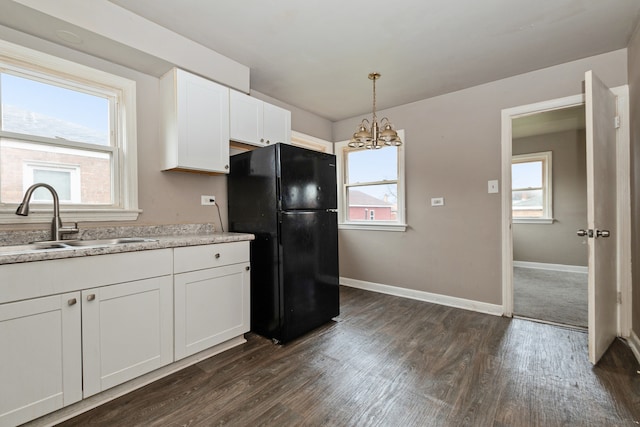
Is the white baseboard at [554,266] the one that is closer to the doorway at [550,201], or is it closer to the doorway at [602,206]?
the doorway at [550,201]

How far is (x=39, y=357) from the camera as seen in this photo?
4.67 feet

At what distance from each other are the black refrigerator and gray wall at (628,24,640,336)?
238cm

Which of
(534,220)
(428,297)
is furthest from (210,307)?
(534,220)

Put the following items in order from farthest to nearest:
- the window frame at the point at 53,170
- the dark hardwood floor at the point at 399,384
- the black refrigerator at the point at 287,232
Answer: the black refrigerator at the point at 287,232 < the window frame at the point at 53,170 < the dark hardwood floor at the point at 399,384

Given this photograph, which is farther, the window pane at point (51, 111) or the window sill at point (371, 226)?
the window sill at point (371, 226)

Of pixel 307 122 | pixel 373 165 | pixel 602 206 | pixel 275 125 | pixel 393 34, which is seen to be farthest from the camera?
pixel 373 165

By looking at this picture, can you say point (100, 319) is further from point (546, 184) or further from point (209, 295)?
point (546, 184)

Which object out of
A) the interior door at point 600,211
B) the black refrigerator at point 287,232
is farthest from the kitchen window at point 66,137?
the interior door at point 600,211

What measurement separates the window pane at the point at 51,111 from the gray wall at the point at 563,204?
6500 millimetres

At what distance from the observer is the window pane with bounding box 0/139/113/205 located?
184 centimetres

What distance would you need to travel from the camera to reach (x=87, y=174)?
215 centimetres

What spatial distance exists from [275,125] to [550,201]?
5213 mm

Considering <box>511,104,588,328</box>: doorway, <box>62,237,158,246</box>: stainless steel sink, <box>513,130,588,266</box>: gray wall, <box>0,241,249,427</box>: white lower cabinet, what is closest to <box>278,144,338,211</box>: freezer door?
<box>0,241,249,427</box>: white lower cabinet

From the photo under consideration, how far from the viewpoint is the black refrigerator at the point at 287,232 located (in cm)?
238
